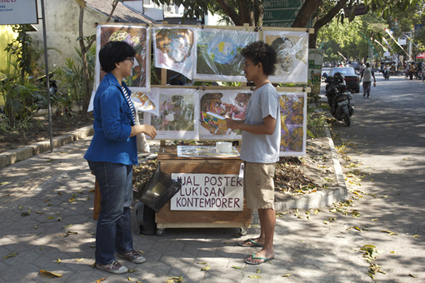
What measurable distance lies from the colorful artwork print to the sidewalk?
1661 mm

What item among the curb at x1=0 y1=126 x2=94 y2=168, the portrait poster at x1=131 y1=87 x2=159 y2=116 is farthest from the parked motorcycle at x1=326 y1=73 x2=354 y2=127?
the portrait poster at x1=131 y1=87 x2=159 y2=116

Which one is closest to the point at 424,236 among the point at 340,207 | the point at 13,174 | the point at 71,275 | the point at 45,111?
the point at 340,207

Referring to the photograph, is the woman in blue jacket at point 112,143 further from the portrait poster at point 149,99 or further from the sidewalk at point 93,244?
the portrait poster at point 149,99

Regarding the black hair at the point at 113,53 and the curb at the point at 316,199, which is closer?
the black hair at the point at 113,53

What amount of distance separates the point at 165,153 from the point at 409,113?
1214 centimetres

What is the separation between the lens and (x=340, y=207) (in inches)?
217

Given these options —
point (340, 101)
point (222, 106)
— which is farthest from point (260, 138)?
point (340, 101)

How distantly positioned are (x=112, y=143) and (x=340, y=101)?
9.78 meters

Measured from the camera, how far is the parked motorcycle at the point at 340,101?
1184 cm

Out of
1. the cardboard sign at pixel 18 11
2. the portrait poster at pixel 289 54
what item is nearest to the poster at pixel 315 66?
the cardboard sign at pixel 18 11

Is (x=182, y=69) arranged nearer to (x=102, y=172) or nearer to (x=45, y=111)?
(x=102, y=172)

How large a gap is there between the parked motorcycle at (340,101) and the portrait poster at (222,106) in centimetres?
770

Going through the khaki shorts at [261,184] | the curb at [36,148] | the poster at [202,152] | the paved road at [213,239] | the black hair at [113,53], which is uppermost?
the black hair at [113,53]

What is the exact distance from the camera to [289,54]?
16.4ft
